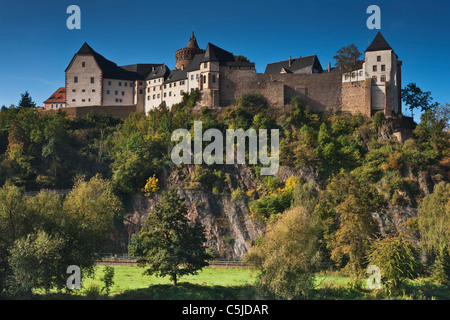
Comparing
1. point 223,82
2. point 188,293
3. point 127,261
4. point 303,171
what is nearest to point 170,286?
point 188,293

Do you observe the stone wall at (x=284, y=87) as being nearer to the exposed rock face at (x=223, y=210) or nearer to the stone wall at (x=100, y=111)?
the exposed rock face at (x=223, y=210)

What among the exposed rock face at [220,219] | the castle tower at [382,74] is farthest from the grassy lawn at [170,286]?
the castle tower at [382,74]

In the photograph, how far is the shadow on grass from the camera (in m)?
40.5

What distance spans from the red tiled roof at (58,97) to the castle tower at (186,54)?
19.5 m

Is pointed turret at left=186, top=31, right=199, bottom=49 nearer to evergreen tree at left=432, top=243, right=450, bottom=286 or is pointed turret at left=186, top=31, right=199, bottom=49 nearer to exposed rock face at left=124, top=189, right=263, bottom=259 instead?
exposed rock face at left=124, top=189, right=263, bottom=259

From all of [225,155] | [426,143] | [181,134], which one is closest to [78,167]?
[181,134]

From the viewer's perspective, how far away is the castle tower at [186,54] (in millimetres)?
88250

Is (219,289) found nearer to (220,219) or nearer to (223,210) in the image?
(220,219)

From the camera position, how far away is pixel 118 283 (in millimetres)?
44125

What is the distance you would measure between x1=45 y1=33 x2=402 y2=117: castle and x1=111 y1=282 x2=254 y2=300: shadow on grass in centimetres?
3687

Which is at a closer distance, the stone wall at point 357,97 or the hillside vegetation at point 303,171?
the hillside vegetation at point 303,171

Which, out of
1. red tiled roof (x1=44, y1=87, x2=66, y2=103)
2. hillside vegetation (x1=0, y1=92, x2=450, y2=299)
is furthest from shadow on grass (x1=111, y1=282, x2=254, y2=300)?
red tiled roof (x1=44, y1=87, x2=66, y2=103)

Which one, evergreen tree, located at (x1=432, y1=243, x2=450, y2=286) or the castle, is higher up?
the castle
